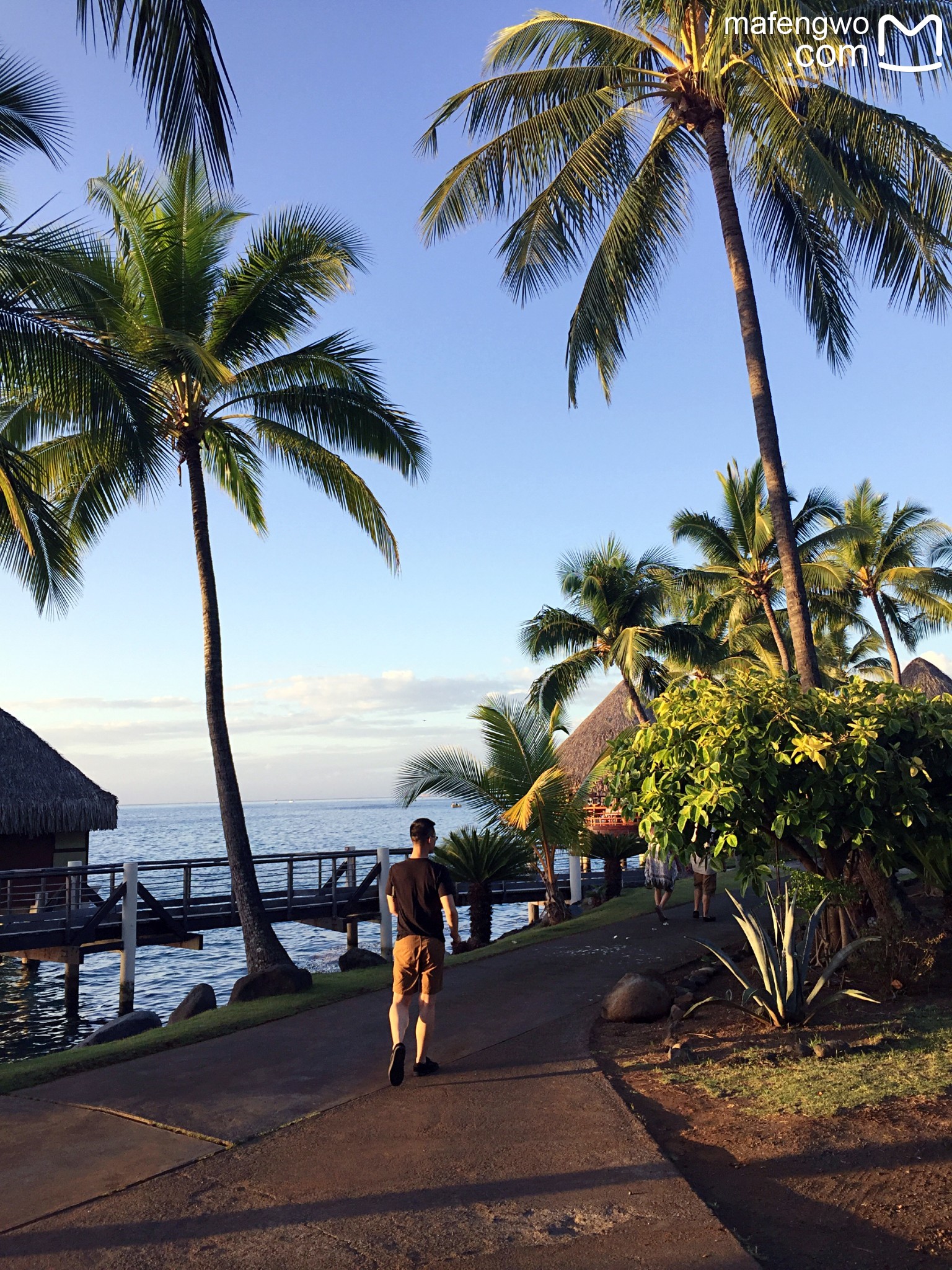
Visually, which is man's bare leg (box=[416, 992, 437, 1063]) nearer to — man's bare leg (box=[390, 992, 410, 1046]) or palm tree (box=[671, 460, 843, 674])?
man's bare leg (box=[390, 992, 410, 1046])

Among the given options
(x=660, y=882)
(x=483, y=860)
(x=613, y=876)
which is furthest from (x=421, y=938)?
(x=613, y=876)

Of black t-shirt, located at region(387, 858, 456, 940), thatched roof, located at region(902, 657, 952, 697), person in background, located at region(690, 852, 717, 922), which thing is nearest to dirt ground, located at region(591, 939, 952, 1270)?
black t-shirt, located at region(387, 858, 456, 940)

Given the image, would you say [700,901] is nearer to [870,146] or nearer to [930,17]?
[870,146]

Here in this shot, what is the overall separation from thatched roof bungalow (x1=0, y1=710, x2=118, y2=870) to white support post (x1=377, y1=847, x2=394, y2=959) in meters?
Answer: 7.12

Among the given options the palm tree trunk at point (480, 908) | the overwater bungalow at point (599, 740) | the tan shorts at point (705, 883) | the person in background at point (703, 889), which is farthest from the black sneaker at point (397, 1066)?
the overwater bungalow at point (599, 740)

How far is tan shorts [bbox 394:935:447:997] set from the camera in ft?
21.6

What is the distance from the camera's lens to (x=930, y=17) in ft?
34.6

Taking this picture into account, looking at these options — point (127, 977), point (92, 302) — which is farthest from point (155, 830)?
point (92, 302)

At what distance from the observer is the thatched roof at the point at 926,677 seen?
125 ft

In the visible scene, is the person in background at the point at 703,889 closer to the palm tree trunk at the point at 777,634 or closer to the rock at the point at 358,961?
the rock at the point at 358,961

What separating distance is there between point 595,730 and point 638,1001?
30684 millimetres

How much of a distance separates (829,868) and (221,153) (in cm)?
761

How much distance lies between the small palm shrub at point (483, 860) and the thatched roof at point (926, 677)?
81.8ft

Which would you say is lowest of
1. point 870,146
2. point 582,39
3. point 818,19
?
point 870,146
